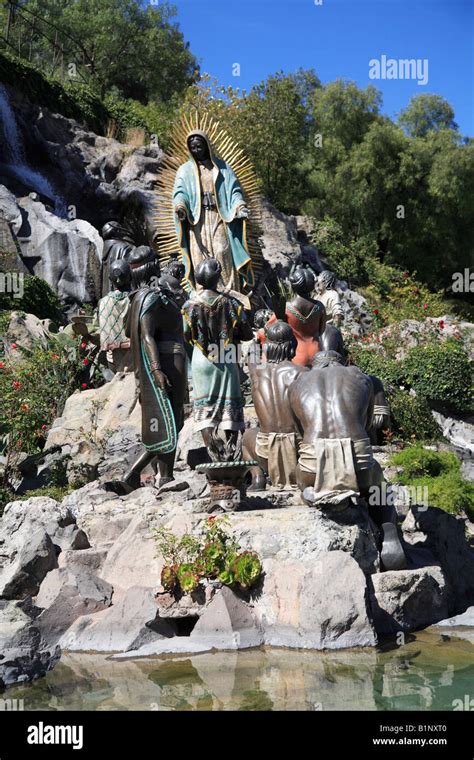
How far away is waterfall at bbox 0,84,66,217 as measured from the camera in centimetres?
Result: 2101

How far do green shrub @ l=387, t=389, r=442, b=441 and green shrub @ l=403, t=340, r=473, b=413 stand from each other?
713 millimetres

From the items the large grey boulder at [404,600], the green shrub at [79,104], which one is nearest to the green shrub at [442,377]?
the large grey boulder at [404,600]

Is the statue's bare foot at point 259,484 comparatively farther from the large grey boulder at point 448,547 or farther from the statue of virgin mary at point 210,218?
the statue of virgin mary at point 210,218

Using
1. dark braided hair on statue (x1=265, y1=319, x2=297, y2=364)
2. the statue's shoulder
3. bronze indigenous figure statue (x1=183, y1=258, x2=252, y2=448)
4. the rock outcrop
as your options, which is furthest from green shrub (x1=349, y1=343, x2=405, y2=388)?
the rock outcrop

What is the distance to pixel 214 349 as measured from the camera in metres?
7.72

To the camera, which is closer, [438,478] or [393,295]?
[438,478]

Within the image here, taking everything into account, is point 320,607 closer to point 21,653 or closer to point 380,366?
Answer: point 21,653

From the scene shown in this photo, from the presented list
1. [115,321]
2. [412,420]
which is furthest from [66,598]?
[412,420]

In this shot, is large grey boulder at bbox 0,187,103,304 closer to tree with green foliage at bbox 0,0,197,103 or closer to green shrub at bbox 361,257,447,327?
green shrub at bbox 361,257,447,327

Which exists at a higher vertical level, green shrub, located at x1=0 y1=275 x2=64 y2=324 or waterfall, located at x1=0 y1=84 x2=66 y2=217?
waterfall, located at x1=0 y1=84 x2=66 y2=217

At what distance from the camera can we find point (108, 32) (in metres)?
34.5

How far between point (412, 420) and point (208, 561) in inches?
235
